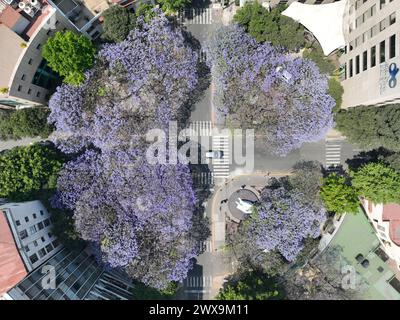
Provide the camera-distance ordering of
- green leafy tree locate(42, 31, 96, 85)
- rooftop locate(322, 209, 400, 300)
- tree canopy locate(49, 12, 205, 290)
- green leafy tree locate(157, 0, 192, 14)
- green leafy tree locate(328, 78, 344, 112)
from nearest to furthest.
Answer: green leafy tree locate(42, 31, 96, 85)
tree canopy locate(49, 12, 205, 290)
green leafy tree locate(157, 0, 192, 14)
green leafy tree locate(328, 78, 344, 112)
rooftop locate(322, 209, 400, 300)

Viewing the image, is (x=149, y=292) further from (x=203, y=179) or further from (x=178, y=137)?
(x=178, y=137)

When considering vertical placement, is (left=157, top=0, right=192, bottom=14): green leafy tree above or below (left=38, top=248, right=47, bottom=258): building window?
above

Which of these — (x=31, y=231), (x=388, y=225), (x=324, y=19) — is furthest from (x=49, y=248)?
(x=324, y=19)

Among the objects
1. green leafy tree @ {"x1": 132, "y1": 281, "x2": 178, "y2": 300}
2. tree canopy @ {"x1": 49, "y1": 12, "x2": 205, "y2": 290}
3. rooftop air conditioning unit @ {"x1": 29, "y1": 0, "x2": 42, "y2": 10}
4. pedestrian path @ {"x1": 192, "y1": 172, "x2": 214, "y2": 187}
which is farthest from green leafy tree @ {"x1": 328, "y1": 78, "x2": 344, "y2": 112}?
rooftop air conditioning unit @ {"x1": 29, "y1": 0, "x2": 42, "y2": 10}

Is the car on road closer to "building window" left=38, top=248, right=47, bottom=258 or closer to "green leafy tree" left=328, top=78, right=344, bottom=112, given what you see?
"green leafy tree" left=328, top=78, right=344, bottom=112

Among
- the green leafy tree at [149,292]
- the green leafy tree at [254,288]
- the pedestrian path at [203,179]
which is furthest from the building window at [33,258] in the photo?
the green leafy tree at [254,288]
